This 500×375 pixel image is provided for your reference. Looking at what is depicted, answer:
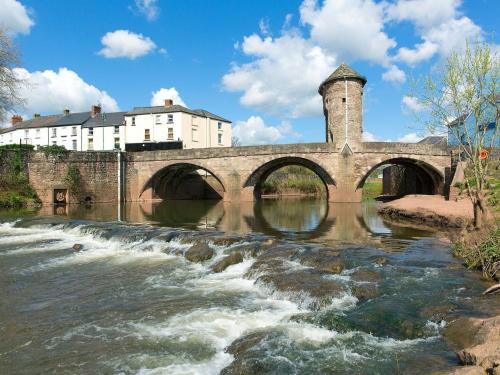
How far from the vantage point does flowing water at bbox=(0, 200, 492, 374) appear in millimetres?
5062

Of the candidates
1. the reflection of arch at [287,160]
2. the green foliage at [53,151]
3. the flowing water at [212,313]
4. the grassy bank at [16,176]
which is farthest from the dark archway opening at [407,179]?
the grassy bank at [16,176]

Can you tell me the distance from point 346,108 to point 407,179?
39.2 feet

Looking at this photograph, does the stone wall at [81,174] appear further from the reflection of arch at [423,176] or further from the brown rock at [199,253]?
the brown rock at [199,253]

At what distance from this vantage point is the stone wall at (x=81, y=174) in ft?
103

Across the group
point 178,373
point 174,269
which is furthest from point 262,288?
point 178,373

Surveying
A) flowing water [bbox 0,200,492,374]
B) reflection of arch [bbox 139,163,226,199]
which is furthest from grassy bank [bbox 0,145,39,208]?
flowing water [bbox 0,200,492,374]

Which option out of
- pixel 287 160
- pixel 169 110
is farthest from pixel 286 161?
pixel 169 110

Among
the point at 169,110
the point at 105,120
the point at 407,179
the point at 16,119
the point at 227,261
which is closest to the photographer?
the point at 227,261

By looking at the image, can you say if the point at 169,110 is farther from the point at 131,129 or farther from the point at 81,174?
the point at 81,174

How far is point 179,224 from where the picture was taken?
1894 cm

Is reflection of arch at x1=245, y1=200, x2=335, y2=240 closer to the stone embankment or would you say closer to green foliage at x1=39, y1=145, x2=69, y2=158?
the stone embankment

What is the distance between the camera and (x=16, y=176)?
30.6 metres

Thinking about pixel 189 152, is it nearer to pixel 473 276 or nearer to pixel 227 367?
pixel 473 276

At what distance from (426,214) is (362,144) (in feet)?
39.5
